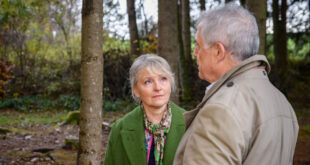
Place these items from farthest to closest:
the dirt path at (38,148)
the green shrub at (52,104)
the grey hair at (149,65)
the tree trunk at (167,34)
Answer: the green shrub at (52,104) < the tree trunk at (167,34) < the dirt path at (38,148) < the grey hair at (149,65)

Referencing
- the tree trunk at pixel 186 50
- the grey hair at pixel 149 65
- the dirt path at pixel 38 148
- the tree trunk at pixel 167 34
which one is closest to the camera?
the grey hair at pixel 149 65

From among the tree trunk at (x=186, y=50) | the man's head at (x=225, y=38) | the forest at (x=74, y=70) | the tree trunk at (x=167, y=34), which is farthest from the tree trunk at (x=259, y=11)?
the tree trunk at (x=186, y=50)

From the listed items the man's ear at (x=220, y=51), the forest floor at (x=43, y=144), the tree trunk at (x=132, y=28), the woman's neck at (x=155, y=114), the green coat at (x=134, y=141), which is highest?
A: the tree trunk at (x=132, y=28)

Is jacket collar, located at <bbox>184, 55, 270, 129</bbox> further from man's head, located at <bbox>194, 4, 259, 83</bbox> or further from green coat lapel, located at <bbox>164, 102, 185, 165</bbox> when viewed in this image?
green coat lapel, located at <bbox>164, 102, 185, 165</bbox>

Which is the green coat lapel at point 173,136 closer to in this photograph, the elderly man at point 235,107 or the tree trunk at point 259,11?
the elderly man at point 235,107

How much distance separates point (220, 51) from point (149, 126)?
1.22m

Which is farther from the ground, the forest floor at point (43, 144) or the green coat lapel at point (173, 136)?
the green coat lapel at point (173, 136)

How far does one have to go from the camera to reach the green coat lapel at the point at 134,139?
96.5 inches

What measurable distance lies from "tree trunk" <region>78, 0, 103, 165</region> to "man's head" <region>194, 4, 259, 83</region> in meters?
1.60

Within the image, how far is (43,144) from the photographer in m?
A: 5.99

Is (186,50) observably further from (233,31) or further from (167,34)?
(233,31)

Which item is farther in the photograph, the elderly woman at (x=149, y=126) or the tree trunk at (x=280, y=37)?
the tree trunk at (x=280, y=37)

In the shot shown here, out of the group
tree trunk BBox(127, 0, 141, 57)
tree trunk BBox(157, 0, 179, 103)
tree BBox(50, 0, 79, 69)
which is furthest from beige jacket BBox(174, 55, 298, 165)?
tree BBox(50, 0, 79, 69)

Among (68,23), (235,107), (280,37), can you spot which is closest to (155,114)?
(235,107)
